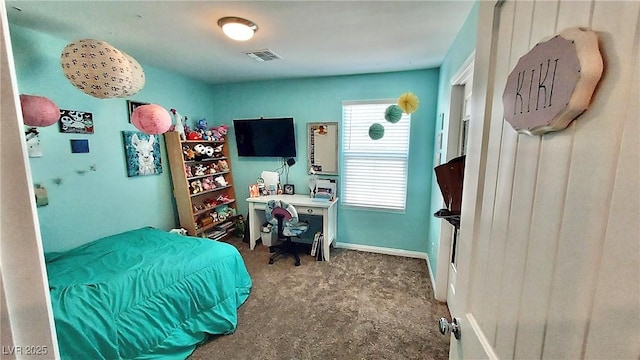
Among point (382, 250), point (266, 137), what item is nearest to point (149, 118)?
point (266, 137)

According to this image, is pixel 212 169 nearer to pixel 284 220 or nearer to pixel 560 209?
pixel 284 220

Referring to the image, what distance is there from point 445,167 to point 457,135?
1.15 metres

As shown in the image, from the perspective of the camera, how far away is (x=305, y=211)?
3.29 metres

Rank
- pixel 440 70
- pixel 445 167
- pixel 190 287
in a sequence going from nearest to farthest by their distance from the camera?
pixel 445 167 < pixel 190 287 < pixel 440 70

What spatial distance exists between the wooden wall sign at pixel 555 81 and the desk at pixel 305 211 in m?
2.71

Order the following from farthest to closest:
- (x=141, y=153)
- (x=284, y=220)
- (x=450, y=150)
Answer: (x=284, y=220)
(x=141, y=153)
(x=450, y=150)

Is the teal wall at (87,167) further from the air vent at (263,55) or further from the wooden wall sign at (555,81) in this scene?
the wooden wall sign at (555,81)

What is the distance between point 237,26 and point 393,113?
1.88m

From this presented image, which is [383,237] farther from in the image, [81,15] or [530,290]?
[81,15]

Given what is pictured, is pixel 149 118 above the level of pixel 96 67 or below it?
below

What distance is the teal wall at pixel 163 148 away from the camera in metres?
2.12

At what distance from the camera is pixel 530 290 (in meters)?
0.51

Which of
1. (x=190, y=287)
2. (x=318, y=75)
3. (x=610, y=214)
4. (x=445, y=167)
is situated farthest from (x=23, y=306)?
(x=318, y=75)

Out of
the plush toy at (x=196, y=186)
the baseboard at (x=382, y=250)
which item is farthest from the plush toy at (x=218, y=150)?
the baseboard at (x=382, y=250)
